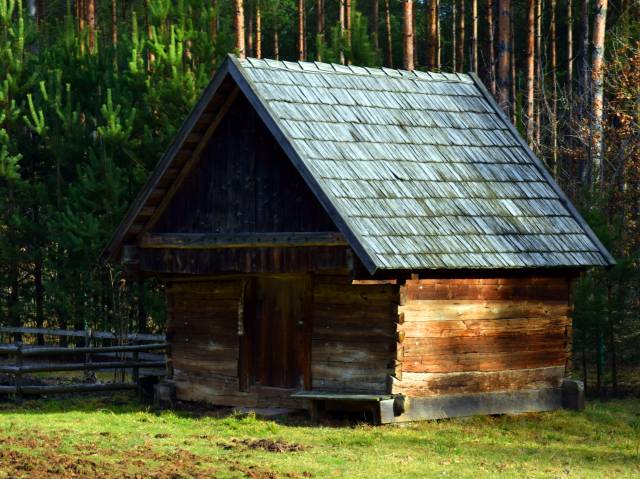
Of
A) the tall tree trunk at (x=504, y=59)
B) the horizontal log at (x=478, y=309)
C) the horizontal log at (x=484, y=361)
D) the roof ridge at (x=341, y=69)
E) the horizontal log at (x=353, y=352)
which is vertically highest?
the tall tree trunk at (x=504, y=59)

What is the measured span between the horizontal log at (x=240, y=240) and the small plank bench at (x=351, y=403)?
2.11m

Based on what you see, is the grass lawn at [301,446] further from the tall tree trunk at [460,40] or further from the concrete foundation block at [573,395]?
the tall tree trunk at [460,40]

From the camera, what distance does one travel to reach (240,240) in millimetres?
18906

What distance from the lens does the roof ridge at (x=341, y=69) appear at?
19.2 metres

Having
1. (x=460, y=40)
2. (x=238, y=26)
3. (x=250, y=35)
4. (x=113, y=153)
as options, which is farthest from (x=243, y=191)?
(x=250, y=35)

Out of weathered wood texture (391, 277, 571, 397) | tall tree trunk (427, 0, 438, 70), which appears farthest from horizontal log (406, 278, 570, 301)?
tall tree trunk (427, 0, 438, 70)

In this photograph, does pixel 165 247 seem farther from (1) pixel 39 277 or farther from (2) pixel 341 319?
(1) pixel 39 277

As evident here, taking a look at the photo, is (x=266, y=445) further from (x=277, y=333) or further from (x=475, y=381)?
(x=475, y=381)

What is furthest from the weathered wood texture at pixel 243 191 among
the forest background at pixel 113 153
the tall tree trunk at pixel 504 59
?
the tall tree trunk at pixel 504 59

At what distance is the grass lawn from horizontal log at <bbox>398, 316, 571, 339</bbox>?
125cm

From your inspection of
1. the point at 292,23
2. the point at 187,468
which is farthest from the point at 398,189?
the point at 292,23

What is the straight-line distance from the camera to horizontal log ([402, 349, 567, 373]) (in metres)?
18.0

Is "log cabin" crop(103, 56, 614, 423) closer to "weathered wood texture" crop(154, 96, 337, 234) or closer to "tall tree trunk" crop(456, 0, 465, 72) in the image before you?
"weathered wood texture" crop(154, 96, 337, 234)

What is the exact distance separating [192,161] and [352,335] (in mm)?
4012
